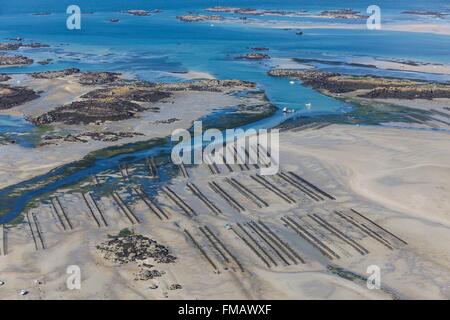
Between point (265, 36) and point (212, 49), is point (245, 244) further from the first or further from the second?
point (265, 36)

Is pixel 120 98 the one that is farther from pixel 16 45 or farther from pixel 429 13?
pixel 429 13

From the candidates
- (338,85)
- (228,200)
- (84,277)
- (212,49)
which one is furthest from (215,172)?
(212,49)

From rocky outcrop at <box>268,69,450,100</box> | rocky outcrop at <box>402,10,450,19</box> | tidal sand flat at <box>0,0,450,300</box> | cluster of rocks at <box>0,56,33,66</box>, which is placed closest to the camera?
tidal sand flat at <box>0,0,450,300</box>

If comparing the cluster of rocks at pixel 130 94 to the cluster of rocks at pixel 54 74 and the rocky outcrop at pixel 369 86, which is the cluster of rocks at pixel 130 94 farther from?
the rocky outcrop at pixel 369 86

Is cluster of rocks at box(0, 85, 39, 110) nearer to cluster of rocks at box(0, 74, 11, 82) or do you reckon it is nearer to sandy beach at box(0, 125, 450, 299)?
cluster of rocks at box(0, 74, 11, 82)

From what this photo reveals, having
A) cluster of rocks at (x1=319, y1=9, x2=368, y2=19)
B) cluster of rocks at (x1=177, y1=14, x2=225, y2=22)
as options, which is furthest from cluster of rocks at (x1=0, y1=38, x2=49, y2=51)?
cluster of rocks at (x1=319, y1=9, x2=368, y2=19)

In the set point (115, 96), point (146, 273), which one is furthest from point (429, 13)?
point (146, 273)
